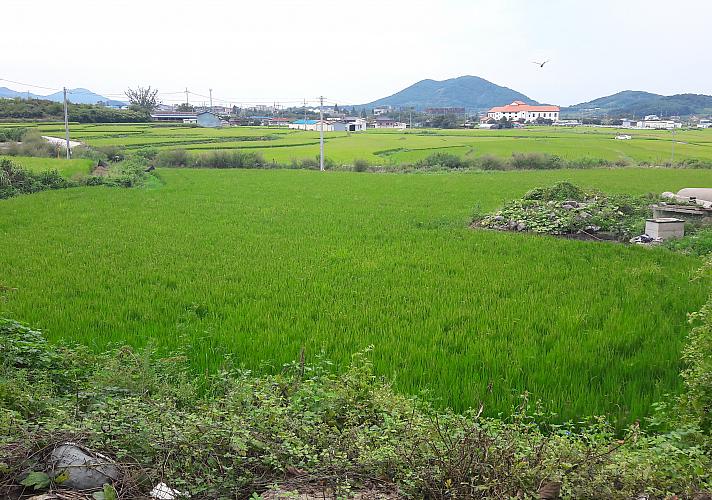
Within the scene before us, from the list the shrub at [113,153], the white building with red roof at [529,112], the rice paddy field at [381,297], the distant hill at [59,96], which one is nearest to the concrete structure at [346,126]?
the distant hill at [59,96]

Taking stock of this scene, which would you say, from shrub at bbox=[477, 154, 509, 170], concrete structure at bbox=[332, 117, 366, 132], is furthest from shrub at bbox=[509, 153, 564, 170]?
concrete structure at bbox=[332, 117, 366, 132]

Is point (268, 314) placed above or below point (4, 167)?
Answer: below

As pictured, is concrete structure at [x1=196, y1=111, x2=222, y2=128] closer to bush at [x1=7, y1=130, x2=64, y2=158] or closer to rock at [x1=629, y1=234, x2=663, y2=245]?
bush at [x1=7, y1=130, x2=64, y2=158]

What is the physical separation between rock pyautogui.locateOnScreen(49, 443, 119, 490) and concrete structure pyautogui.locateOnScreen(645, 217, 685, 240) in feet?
38.8

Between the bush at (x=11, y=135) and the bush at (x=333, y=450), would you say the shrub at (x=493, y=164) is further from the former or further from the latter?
the bush at (x=333, y=450)

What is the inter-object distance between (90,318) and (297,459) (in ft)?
14.6

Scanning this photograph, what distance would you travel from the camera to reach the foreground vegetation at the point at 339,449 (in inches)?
109

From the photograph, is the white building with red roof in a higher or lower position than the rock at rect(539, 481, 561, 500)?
higher

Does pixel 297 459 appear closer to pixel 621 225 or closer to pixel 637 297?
pixel 637 297

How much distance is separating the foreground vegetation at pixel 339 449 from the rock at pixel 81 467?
0.14 feet

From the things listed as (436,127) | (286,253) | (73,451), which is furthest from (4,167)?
(436,127)

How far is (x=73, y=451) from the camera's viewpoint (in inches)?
119

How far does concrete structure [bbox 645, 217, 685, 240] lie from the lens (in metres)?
11.8

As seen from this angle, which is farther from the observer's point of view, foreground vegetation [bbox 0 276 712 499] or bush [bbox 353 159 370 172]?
bush [bbox 353 159 370 172]
